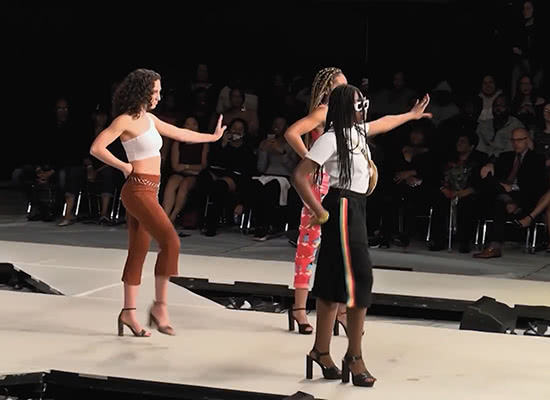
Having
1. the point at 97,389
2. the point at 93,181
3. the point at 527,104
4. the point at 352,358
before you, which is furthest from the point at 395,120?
the point at 93,181

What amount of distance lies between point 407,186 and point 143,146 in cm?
488

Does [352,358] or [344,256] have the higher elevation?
[344,256]

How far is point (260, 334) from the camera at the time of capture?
18.4 feet

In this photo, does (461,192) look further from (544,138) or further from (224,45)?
(224,45)

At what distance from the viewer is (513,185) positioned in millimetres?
9547

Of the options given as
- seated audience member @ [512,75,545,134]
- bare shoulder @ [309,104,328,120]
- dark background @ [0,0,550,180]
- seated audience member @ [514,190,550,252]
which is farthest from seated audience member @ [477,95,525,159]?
bare shoulder @ [309,104,328,120]

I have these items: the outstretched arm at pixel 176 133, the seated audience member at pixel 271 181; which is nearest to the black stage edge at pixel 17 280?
the outstretched arm at pixel 176 133

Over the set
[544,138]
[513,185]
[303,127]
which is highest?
[544,138]

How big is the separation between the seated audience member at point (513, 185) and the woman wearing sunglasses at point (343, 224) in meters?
4.89

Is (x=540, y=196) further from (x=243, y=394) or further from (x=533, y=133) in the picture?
(x=243, y=394)

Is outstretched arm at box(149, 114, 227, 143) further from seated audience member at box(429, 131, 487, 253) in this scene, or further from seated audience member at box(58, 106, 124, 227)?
seated audience member at box(58, 106, 124, 227)

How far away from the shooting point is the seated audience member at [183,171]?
10.5m

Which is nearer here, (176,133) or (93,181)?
(176,133)

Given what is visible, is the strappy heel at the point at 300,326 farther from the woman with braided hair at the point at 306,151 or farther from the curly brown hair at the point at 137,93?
the curly brown hair at the point at 137,93
